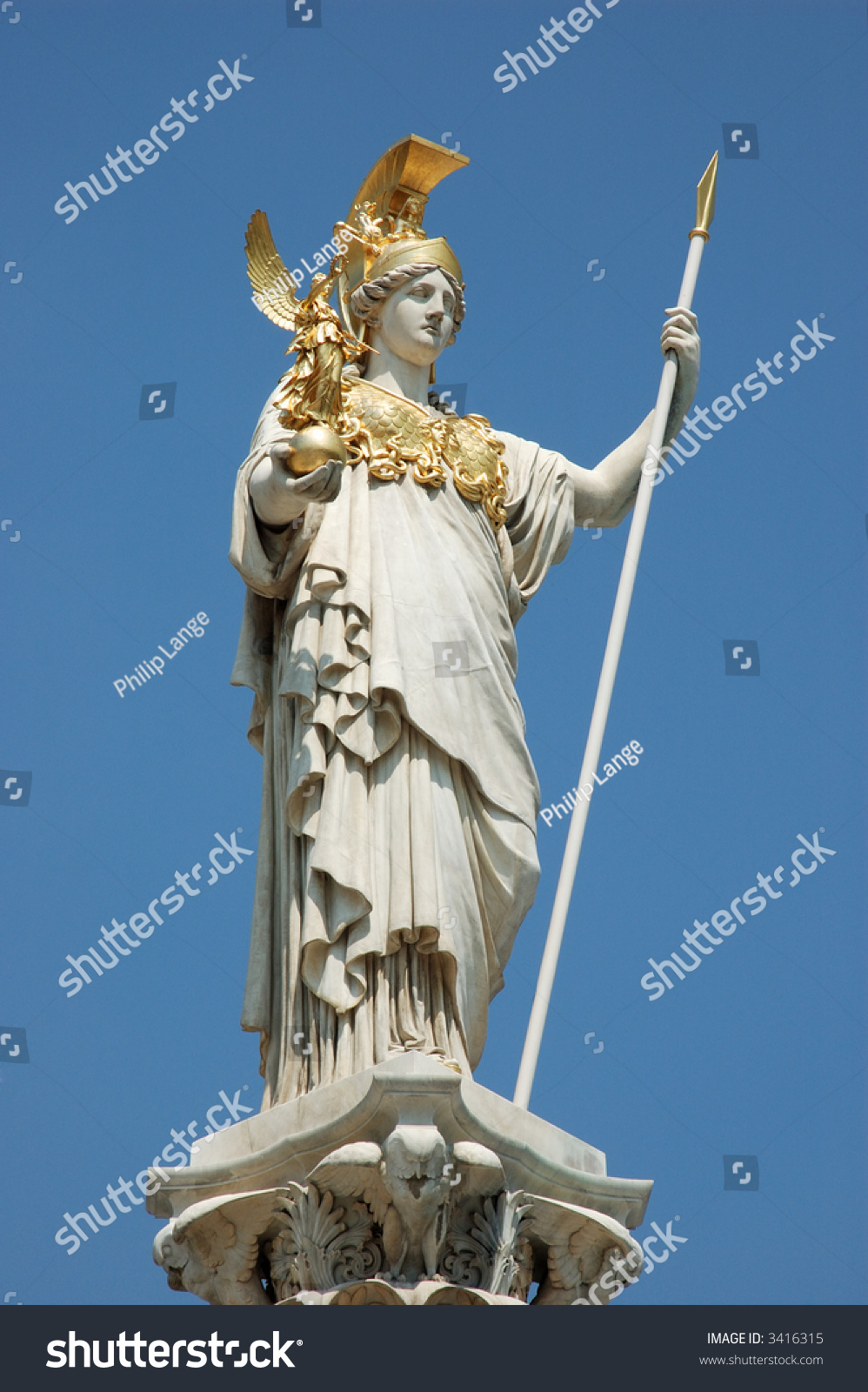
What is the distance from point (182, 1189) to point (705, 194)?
253 inches

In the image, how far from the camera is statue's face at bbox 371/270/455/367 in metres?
13.2

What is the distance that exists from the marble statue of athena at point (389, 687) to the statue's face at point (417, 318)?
0.04 feet

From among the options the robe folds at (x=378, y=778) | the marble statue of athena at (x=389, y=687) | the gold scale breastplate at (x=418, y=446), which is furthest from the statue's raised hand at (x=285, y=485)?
the gold scale breastplate at (x=418, y=446)

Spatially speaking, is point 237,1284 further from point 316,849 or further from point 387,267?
point 387,267

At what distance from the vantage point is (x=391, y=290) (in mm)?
13219

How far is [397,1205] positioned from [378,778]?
2.21m

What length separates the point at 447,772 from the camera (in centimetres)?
1188

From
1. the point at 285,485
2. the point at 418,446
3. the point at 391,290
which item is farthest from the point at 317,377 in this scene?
the point at 391,290

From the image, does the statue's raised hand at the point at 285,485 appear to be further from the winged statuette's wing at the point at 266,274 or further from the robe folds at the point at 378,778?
the winged statuette's wing at the point at 266,274

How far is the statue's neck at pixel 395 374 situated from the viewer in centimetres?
1316

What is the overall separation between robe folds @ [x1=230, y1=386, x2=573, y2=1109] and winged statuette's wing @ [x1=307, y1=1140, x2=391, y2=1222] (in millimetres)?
627

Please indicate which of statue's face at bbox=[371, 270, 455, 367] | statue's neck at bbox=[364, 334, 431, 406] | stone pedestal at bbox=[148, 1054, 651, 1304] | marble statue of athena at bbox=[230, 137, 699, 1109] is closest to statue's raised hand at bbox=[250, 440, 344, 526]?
marble statue of athena at bbox=[230, 137, 699, 1109]
